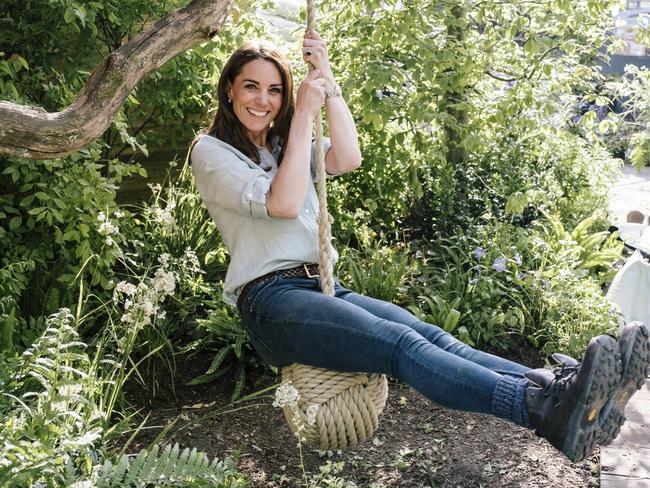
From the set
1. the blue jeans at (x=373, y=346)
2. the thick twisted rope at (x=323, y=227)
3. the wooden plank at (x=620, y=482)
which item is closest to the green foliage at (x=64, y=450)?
the blue jeans at (x=373, y=346)

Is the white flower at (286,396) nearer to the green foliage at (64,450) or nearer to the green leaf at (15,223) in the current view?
the green foliage at (64,450)

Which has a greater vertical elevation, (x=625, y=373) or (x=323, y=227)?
(x=323, y=227)

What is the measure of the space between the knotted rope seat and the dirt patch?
0.51 meters

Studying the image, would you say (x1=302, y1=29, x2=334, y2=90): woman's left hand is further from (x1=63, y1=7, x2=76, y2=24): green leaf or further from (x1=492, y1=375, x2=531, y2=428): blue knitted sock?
(x1=63, y1=7, x2=76, y2=24): green leaf

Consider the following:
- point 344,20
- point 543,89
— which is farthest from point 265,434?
point 543,89

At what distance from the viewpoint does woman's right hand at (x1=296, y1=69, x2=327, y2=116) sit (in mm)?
2936

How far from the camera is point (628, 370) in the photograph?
93.7 inches

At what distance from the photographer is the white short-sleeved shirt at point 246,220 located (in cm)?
292

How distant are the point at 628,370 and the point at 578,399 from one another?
0.55ft

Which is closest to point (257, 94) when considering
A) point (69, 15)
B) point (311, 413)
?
point (311, 413)

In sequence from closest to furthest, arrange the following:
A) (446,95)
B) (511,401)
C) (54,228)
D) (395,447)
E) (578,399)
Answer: (578,399) < (511,401) < (395,447) < (54,228) < (446,95)

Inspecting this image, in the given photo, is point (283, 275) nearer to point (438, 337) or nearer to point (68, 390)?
point (438, 337)

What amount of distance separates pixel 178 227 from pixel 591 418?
8.99 ft

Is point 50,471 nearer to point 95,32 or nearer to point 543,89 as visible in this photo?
point 95,32
